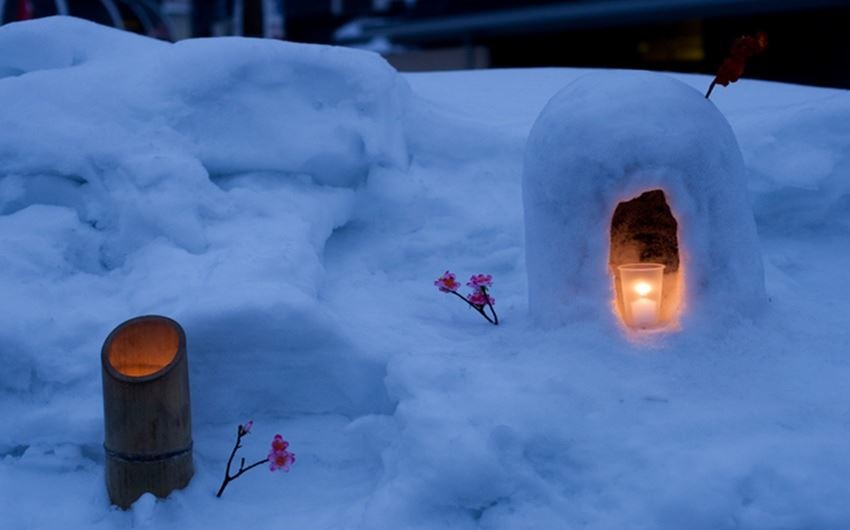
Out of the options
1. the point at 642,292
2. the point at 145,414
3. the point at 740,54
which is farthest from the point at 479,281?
the point at 145,414

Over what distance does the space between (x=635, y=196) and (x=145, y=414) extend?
6.64 ft

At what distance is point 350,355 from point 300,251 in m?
0.68

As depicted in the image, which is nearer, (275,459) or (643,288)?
(275,459)

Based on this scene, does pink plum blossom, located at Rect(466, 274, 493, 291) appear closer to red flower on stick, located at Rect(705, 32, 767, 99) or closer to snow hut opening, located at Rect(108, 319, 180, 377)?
red flower on stick, located at Rect(705, 32, 767, 99)

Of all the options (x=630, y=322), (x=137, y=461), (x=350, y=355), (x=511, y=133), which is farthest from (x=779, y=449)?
(x=511, y=133)

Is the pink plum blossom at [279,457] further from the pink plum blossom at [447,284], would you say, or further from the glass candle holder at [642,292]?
the glass candle holder at [642,292]

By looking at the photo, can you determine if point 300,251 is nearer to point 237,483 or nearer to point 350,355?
point 350,355

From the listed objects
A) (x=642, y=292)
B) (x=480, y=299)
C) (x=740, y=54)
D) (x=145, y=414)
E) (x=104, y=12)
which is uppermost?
(x=104, y=12)

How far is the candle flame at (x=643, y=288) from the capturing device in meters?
3.36

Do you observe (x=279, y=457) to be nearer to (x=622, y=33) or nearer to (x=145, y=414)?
(x=145, y=414)

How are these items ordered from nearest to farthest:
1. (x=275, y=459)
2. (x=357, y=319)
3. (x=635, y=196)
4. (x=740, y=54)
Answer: (x=275, y=459) < (x=635, y=196) < (x=740, y=54) < (x=357, y=319)

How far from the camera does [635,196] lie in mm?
3469

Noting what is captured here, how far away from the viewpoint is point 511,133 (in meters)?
5.34

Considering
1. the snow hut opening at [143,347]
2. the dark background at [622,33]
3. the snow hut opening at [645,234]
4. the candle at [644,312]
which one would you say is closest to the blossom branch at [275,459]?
the snow hut opening at [143,347]
